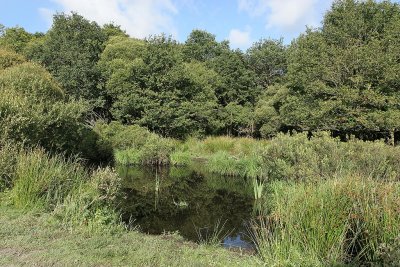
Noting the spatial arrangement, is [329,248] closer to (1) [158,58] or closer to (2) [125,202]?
(2) [125,202]

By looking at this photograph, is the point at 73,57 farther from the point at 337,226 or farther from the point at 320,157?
the point at 337,226

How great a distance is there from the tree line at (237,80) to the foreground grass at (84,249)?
1266 cm

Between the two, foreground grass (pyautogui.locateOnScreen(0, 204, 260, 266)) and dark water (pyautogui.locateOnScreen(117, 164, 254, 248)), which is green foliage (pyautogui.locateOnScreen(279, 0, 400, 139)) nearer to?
dark water (pyautogui.locateOnScreen(117, 164, 254, 248))

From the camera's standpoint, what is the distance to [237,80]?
37.2 metres

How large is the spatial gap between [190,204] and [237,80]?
26731 millimetres

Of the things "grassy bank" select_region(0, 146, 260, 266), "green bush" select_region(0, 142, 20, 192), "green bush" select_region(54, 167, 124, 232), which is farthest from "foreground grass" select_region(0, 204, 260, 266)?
"green bush" select_region(0, 142, 20, 192)

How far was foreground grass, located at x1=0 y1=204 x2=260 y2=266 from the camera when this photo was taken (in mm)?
4613

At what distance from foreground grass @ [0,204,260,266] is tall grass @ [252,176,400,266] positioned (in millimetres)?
549

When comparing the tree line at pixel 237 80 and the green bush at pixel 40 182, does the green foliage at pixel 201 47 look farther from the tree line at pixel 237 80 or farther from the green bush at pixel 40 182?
the green bush at pixel 40 182

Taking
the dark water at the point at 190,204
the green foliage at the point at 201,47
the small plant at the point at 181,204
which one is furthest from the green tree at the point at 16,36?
the small plant at the point at 181,204

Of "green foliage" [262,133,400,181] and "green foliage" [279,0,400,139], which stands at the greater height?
"green foliage" [279,0,400,139]

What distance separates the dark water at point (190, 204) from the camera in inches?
357

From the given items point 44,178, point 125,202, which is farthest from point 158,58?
point 44,178

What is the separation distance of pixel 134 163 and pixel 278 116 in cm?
1384
